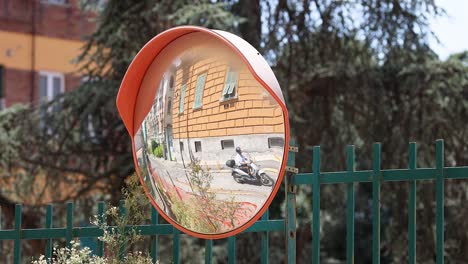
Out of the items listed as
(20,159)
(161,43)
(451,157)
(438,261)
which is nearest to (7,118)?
(20,159)

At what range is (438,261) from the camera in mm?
4004

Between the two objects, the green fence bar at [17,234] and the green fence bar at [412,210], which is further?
the green fence bar at [17,234]

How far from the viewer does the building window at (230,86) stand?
3820 millimetres

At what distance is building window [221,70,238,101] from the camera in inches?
150

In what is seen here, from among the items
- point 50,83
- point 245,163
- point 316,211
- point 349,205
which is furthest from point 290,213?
point 50,83

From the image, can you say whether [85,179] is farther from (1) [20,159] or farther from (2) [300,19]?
(2) [300,19]

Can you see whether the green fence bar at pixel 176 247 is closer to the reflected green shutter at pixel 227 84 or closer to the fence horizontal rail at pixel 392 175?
the fence horizontal rail at pixel 392 175

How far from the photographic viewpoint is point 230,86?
3836 mm

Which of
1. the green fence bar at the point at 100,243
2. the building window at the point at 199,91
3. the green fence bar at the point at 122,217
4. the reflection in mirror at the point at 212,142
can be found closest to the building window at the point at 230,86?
the reflection in mirror at the point at 212,142

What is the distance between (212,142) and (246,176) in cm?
24

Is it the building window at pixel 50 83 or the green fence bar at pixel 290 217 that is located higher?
the building window at pixel 50 83

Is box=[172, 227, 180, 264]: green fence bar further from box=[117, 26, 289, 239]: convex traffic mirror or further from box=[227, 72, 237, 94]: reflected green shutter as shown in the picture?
box=[227, 72, 237, 94]: reflected green shutter

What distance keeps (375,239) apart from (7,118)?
932 centimetres

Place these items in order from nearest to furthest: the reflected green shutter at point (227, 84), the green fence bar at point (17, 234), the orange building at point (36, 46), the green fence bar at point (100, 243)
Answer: the reflected green shutter at point (227, 84), the green fence bar at point (100, 243), the green fence bar at point (17, 234), the orange building at point (36, 46)
